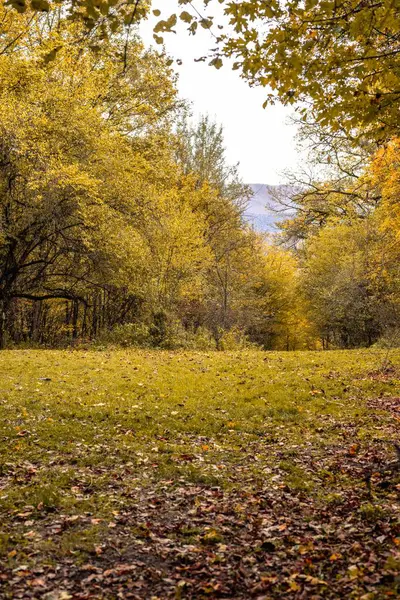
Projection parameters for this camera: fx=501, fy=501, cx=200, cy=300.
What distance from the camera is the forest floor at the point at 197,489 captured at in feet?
13.5

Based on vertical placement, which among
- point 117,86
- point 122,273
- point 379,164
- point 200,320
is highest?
point 117,86

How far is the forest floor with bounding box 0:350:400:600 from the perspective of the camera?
4.11 metres

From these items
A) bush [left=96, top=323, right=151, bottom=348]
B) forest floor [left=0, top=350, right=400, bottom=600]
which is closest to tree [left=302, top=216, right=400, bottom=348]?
bush [left=96, top=323, right=151, bottom=348]

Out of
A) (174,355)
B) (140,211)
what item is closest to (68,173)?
(140,211)

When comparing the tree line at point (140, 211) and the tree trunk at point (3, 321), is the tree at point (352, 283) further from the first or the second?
the tree trunk at point (3, 321)

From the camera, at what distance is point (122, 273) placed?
19.5 metres

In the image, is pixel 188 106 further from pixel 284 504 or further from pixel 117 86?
pixel 284 504

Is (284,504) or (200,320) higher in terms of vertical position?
(200,320)

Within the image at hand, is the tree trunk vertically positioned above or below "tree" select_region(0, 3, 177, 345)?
below

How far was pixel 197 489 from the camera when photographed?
602 cm

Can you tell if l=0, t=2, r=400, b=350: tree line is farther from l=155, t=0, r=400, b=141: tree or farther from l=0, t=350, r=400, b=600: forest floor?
l=0, t=350, r=400, b=600: forest floor

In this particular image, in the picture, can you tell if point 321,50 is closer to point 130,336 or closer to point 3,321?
point 130,336

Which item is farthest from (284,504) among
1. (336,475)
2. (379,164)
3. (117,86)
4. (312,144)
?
(117,86)

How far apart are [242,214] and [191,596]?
87.8 feet
